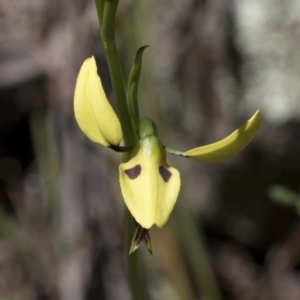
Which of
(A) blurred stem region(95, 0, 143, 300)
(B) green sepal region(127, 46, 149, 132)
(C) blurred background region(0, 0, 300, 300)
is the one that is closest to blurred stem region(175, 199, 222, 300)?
(C) blurred background region(0, 0, 300, 300)

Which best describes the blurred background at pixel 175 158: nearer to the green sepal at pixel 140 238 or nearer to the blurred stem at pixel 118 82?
the blurred stem at pixel 118 82

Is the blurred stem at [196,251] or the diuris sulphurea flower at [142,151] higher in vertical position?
the diuris sulphurea flower at [142,151]

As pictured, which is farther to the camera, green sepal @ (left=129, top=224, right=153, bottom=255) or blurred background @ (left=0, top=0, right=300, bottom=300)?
blurred background @ (left=0, top=0, right=300, bottom=300)

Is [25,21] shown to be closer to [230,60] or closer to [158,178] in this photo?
[230,60]

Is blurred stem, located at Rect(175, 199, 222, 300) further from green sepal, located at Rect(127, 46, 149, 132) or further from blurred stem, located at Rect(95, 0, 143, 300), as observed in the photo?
green sepal, located at Rect(127, 46, 149, 132)

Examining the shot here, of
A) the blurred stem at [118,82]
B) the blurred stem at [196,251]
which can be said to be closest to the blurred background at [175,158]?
the blurred stem at [196,251]

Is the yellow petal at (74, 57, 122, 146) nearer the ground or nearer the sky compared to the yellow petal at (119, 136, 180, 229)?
nearer the sky

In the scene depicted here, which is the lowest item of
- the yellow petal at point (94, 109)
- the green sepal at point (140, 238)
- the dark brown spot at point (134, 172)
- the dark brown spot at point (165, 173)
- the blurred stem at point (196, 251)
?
the blurred stem at point (196, 251)

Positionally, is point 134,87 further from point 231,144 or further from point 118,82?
point 231,144
